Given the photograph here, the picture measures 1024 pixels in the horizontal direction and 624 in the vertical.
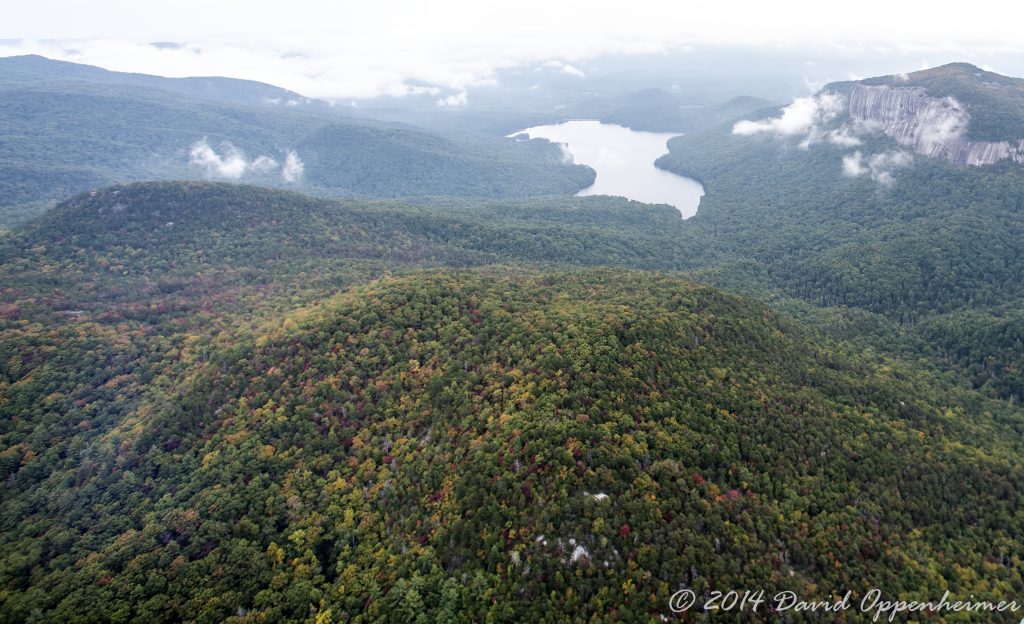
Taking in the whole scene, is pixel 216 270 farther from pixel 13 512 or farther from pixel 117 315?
pixel 13 512

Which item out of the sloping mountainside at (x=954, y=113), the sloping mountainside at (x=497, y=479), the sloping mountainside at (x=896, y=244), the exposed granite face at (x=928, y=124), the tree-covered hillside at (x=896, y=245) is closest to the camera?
the sloping mountainside at (x=497, y=479)

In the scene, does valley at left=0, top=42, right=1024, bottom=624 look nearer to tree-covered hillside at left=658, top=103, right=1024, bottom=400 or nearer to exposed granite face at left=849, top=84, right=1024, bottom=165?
tree-covered hillside at left=658, top=103, right=1024, bottom=400

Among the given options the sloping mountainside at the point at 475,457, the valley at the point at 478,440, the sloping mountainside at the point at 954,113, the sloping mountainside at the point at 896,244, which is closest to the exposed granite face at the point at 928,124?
the sloping mountainside at the point at 954,113

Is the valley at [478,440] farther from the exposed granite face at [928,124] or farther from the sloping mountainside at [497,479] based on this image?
the exposed granite face at [928,124]

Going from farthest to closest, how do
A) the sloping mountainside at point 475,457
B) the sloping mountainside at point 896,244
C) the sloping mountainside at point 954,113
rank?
the sloping mountainside at point 954,113, the sloping mountainside at point 896,244, the sloping mountainside at point 475,457

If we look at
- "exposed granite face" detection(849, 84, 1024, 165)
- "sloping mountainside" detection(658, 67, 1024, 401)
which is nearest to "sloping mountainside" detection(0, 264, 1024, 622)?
"sloping mountainside" detection(658, 67, 1024, 401)

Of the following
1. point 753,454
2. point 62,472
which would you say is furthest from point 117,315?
point 753,454
